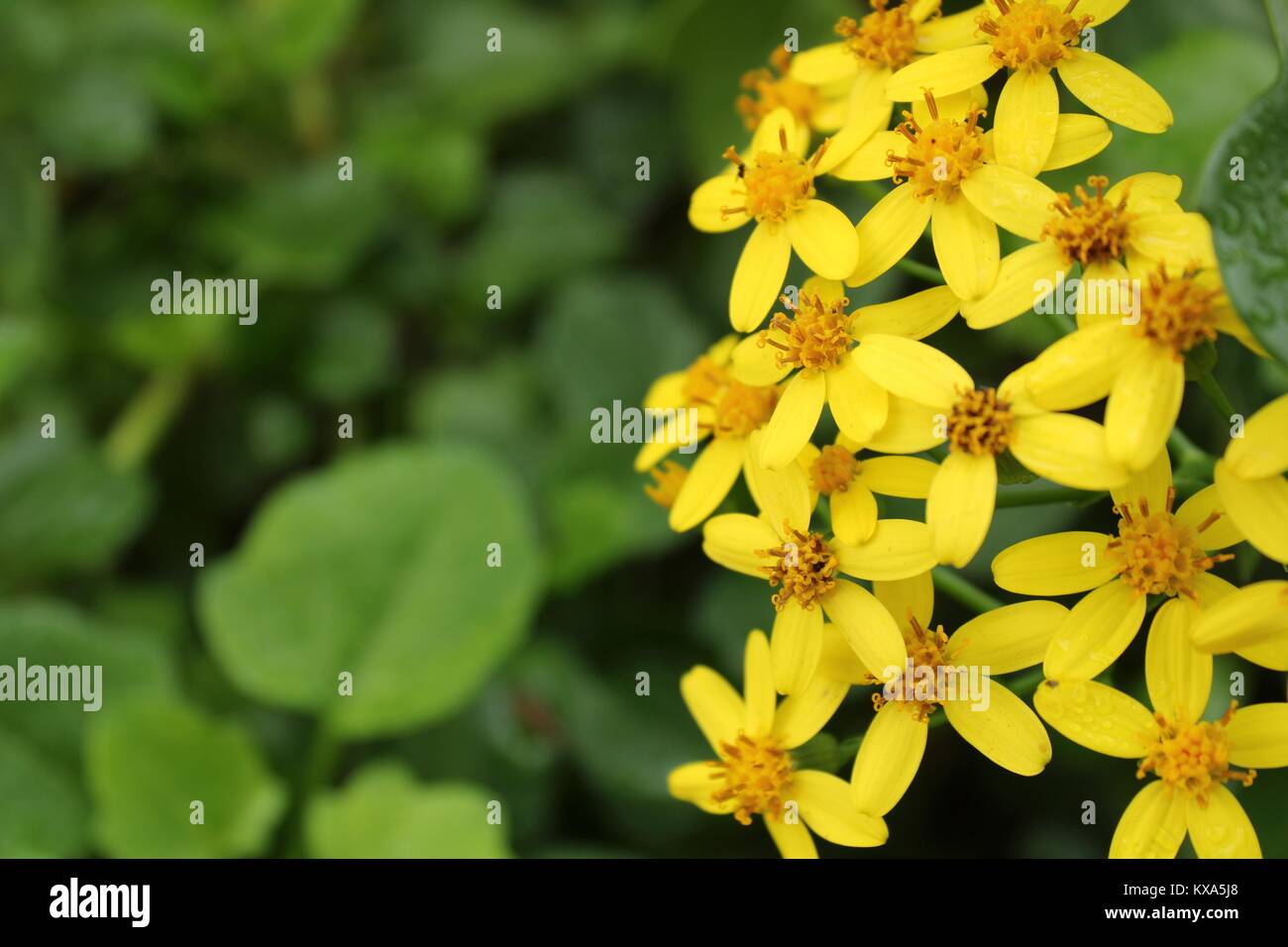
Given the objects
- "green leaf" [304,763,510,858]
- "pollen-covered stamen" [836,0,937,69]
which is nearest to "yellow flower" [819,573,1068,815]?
"pollen-covered stamen" [836,0,937,69]

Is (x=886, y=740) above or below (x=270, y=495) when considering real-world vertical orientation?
below

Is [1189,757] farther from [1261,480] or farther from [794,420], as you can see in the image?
[794,420]

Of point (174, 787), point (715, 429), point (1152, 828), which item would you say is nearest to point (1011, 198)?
point (715, 429)

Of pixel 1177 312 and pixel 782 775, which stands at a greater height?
pixel 1177 312

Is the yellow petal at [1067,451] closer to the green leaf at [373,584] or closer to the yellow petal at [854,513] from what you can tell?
the yellow petal at [854,513]

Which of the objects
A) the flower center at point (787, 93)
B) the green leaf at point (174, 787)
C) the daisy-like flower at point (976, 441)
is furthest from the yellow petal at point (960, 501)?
the green leaf at point (174, 787)

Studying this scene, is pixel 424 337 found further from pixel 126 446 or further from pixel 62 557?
pixel 62 557

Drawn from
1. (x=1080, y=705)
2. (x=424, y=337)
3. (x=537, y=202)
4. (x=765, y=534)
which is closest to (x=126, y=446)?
(x=424, y=337)
